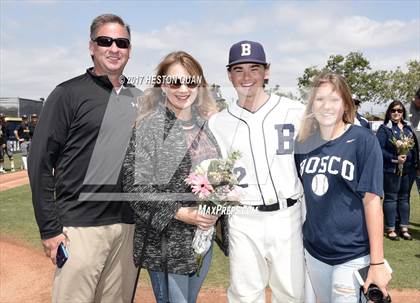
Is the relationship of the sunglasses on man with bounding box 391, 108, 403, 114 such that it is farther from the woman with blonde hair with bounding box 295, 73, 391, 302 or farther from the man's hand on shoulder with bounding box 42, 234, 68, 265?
the man's hand on shoulder with bounding box 42, 234, 68, 265

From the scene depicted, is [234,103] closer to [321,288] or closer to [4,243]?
[321,288]

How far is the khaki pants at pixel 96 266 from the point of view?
326 cm

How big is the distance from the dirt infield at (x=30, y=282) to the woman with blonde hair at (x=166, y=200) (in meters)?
2.41

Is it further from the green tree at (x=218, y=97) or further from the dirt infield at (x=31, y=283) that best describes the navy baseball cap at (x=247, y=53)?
the dirt infield at (x=31, y=283)

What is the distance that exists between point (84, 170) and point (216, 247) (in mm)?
4893

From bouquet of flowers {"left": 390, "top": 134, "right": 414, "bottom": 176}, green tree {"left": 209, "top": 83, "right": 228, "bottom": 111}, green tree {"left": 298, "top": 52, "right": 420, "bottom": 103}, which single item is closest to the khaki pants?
green tree {"left": 209, "top": 83, "right": 228, "bottom": 111}

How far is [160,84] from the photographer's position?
350 centimetres

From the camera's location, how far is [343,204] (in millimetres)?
3074

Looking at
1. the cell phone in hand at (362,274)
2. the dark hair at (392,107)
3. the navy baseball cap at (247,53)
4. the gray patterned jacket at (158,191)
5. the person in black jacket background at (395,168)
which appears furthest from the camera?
the person in black jacket background at (395,168)

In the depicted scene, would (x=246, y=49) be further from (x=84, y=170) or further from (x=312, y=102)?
(x=84, y=170)

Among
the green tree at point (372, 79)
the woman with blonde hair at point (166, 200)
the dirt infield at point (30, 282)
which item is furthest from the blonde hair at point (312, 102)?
the green tree at point (372, 79)

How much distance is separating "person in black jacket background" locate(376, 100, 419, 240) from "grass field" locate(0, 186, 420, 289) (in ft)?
1.45

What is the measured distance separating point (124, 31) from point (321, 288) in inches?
107

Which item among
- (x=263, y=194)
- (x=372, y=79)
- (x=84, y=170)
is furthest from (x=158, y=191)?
(x=372, y=79)
